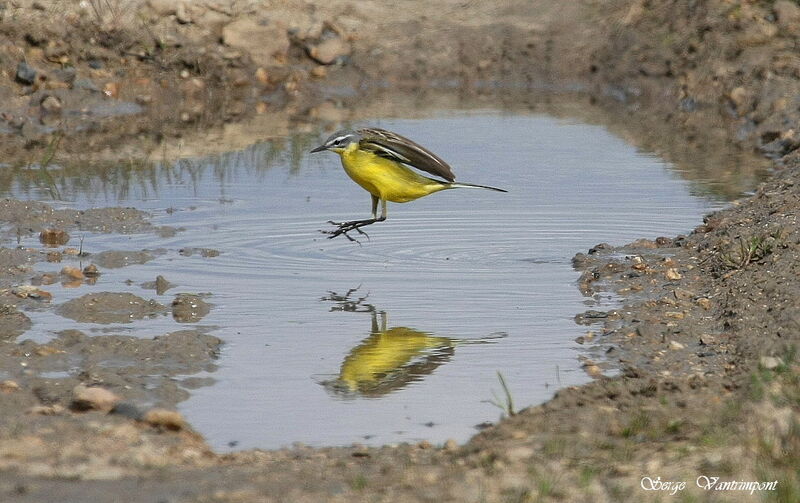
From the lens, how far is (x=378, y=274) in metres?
9.17

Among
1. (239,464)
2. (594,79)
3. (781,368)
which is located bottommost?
(239,464)

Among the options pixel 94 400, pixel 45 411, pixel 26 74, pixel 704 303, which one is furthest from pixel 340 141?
pixel 26 74

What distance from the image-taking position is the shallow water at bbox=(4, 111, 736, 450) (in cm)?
640

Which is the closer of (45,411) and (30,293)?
(45,411)

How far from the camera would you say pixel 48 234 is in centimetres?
993

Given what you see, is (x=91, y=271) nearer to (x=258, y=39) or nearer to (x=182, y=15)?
(x=182, y=15)

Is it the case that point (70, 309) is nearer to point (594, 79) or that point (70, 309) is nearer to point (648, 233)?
point (648, 233)

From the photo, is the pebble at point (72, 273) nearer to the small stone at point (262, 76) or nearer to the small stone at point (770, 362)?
the small stone at point (770, 362)

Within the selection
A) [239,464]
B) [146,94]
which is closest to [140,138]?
[146,94]

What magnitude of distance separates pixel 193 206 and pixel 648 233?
3.74 metres

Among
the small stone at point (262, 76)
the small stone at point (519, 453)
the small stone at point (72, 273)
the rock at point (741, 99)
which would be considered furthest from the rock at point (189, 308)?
the small stone at point (262, 76)

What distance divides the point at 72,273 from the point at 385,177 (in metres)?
2.13

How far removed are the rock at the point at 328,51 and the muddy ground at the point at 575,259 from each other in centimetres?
7

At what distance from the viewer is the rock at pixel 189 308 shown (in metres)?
7.83
